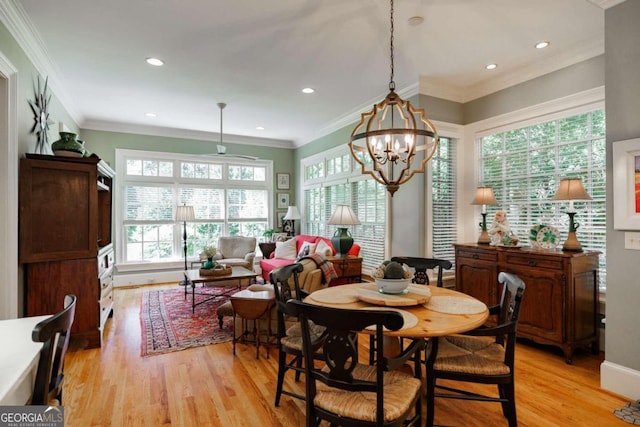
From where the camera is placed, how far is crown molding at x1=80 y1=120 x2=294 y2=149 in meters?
5.94

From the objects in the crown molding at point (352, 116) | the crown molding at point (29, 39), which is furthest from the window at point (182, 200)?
the crown molding at point (29, 39)

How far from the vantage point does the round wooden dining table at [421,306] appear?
1727 mm

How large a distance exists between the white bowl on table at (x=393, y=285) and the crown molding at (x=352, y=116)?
280 cm

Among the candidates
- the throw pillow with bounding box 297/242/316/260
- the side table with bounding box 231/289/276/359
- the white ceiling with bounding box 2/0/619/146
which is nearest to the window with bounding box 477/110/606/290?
the white ceiling with bounding box 2/0/619/146

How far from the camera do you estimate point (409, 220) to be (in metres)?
4.29

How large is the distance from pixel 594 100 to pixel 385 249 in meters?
2.76

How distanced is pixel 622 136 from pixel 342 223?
9.33ft

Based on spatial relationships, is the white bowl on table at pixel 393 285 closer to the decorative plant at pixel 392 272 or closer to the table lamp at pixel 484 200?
the decorative plant at pixel 392 272

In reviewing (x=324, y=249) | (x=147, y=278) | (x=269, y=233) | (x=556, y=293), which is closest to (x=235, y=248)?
(x=269, y=233)

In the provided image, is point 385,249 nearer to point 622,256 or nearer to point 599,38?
point 622,256

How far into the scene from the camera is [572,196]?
3.05 m

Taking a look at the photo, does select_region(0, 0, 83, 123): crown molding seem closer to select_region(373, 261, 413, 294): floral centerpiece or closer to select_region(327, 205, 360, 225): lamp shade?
select_region(373, 261, 413, 294): floral centerpiece

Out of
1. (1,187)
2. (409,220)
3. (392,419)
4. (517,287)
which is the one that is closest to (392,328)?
(392,419)

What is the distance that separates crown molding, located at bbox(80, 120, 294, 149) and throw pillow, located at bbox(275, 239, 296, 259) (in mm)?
2462
